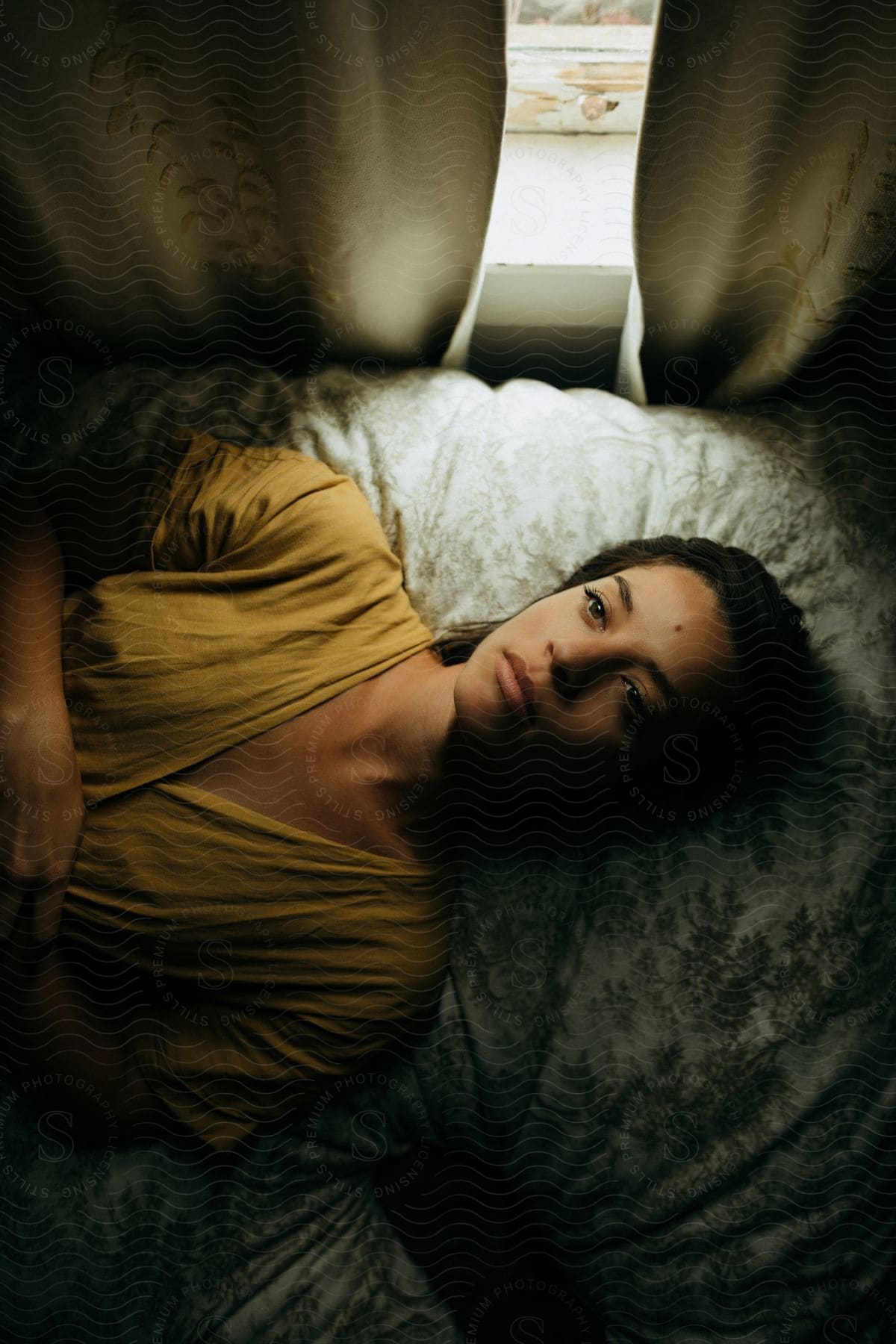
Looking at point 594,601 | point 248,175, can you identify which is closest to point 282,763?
point 594,601

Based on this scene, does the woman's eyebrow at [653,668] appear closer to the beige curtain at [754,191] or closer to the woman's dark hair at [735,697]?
the woman's dark hair at [735,697]

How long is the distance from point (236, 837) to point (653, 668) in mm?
429

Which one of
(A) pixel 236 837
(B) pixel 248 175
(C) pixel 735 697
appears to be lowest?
(A) pixel 236 837

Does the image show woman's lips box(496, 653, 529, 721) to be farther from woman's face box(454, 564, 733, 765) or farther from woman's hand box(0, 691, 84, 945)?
woman's hand box(0, 691, 84, 945)

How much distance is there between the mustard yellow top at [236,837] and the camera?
0.77 meters

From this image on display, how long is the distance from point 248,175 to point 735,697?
76 cm

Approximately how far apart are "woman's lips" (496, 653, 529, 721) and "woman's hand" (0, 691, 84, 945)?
43 cm

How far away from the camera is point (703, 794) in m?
0.82

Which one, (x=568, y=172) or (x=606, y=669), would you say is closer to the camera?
(x=606, y=669)

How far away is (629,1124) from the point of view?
79 centimetres

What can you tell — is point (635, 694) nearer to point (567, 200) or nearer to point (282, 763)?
point (282, 763)

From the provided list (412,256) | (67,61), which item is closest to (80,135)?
(67,61)

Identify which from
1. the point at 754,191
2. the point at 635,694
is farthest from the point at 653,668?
the point at 754,191

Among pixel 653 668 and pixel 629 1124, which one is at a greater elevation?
pixel 653 668
